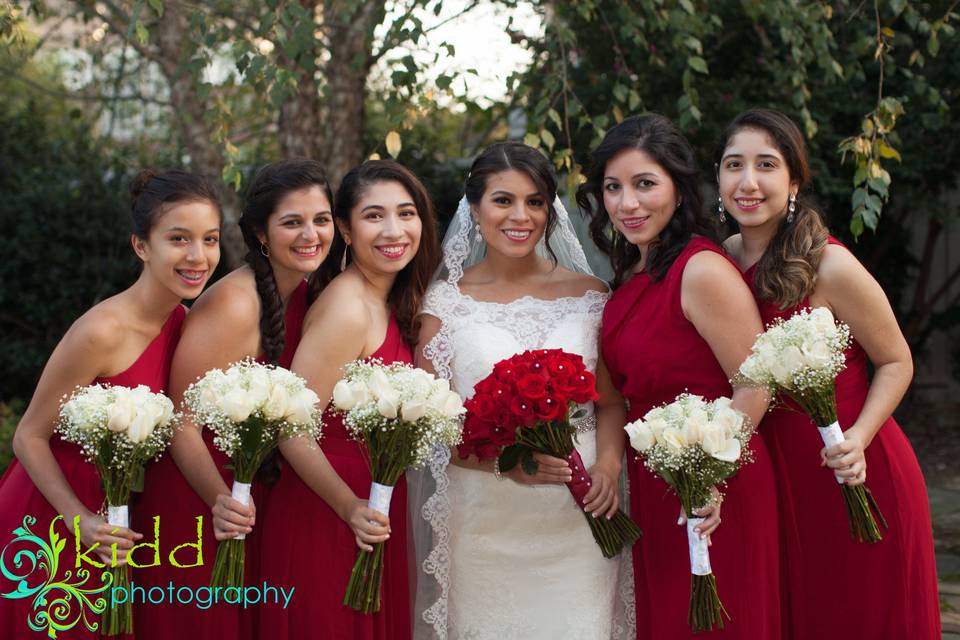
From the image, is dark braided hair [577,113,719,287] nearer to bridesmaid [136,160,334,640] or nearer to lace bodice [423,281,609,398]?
lace bodice [423,281,609,398]

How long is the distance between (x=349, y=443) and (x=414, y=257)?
2.80 ft

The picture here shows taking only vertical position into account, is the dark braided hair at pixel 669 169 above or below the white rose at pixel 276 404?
above

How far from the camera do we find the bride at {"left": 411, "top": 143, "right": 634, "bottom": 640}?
4027 mm

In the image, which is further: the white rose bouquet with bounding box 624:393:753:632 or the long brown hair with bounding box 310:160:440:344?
the long brown hair with bounding box 310:160:440:344

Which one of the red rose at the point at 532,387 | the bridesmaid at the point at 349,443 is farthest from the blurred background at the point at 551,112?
the red rose at the point at 532,387

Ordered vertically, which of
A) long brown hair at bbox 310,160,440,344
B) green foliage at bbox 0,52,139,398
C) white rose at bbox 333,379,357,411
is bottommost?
white rose at bbox 333,379,357,411

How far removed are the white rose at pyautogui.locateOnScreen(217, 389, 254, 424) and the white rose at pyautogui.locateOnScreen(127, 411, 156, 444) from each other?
238 mm

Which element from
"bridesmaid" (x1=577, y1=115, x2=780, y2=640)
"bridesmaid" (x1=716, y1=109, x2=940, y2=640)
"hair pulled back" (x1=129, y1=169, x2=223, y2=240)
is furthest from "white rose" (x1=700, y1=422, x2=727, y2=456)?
"hair pulled back" (x1=129, y1=169, x2=223, y2=240)

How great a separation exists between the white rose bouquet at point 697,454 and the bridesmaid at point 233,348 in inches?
53.7

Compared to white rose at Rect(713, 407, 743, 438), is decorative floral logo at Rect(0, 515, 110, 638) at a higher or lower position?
lower

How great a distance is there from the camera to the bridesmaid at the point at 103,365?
3.50m

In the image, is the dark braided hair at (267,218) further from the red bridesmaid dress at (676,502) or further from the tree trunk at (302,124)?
the tree trunk at (302,124)

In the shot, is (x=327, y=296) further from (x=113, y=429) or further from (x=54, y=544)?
(x=54, y=544)

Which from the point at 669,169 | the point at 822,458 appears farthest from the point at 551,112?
the point at 822,458
